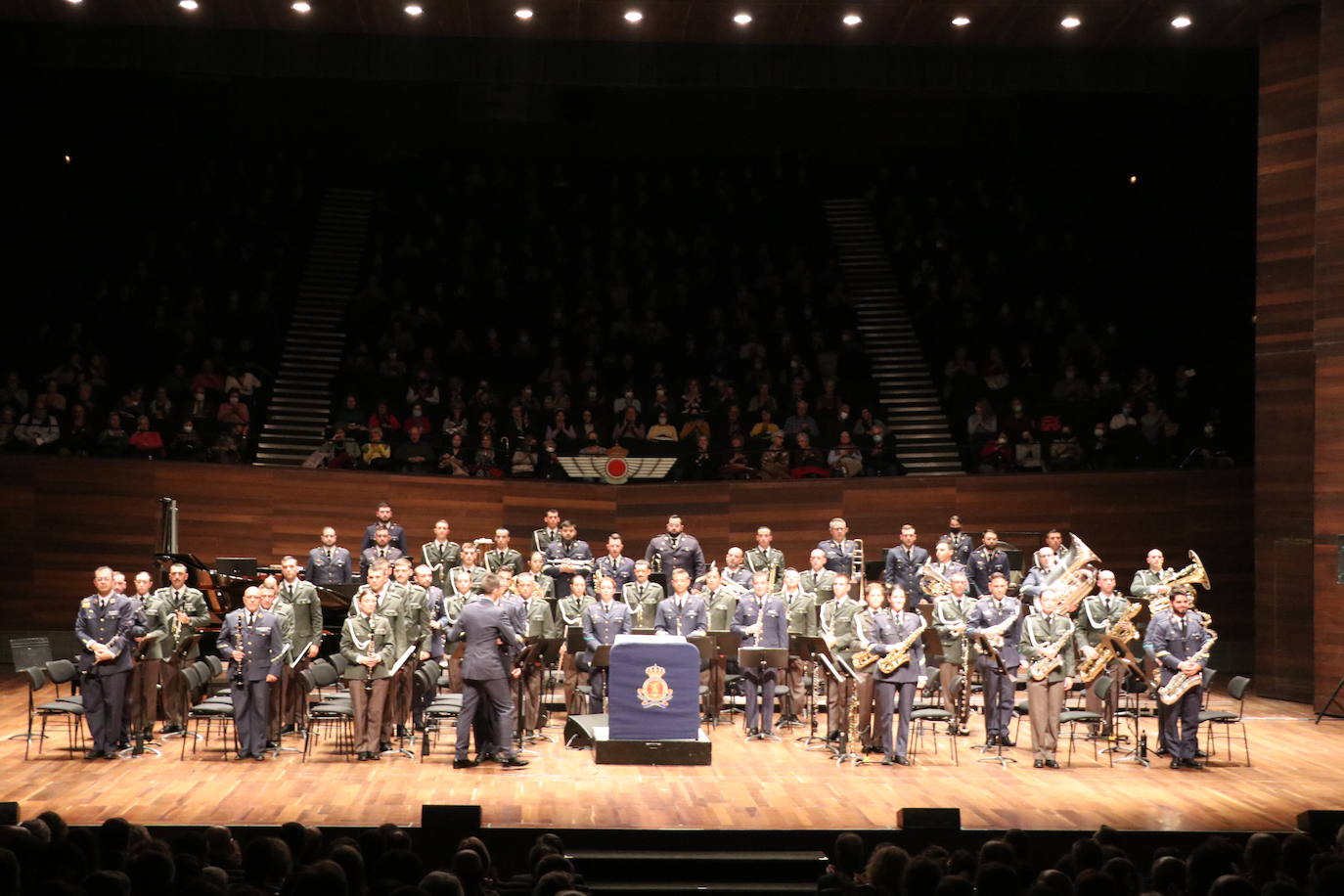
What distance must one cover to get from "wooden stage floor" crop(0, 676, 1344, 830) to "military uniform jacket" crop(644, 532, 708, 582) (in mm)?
4622

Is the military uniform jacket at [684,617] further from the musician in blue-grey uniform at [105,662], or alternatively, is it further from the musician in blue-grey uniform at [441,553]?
the musician in blue-grey uniform at [105,662]

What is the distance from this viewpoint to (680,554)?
64.2ft

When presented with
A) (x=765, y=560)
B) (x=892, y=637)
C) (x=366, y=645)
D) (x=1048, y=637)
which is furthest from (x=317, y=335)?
(x=1048, y=637)

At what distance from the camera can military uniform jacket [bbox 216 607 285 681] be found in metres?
13.8

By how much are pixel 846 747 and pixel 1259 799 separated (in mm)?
3755

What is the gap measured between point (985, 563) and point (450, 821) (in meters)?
10.5

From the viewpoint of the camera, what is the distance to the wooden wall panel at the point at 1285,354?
18281 millimetres

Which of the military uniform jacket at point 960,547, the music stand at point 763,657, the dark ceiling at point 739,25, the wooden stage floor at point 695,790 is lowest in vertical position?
the wooden stage floor at point 695,790

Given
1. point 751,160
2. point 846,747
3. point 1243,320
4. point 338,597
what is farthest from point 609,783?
point 751,160

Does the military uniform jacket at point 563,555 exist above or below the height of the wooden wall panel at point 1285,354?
below

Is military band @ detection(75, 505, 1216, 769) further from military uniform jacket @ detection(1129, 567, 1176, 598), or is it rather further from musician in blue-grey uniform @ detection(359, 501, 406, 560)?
musician in blue-grey uniform @ detection(359, 501, 406, 560)

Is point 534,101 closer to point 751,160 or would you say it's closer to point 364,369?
point 751,160

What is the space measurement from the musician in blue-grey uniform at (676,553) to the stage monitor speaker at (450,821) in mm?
9556

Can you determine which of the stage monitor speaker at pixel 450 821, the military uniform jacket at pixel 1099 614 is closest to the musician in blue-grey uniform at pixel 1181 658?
the military uniform jacket at pixel 1099 614
